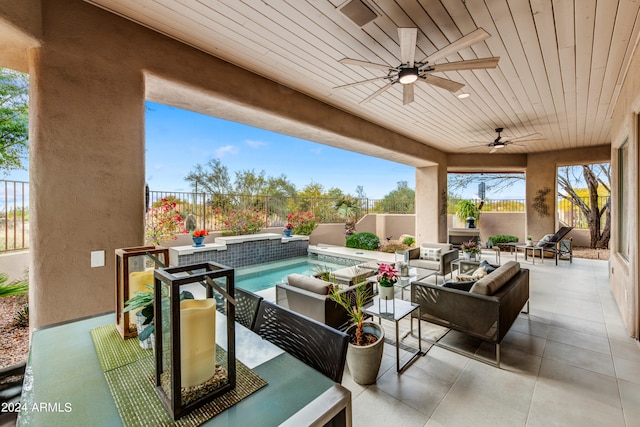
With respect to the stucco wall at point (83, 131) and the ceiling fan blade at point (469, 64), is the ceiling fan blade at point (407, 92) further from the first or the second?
the stucco wall at point (83, 131)

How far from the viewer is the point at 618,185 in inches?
157

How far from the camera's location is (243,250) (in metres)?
6.63

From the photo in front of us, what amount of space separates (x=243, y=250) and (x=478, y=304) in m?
5.33

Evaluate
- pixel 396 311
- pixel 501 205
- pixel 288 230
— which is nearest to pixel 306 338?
pixel 396 311

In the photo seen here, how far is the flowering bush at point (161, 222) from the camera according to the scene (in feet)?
15.7

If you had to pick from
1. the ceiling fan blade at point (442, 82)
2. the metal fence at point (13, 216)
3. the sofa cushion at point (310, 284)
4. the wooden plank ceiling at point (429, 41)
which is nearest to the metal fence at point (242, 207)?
the metal fence at point (13, 216)

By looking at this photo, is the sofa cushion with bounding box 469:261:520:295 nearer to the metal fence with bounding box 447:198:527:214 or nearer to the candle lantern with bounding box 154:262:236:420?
the candle lantern with bounding box 154:262:236:420

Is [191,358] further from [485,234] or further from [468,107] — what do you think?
[485,234]

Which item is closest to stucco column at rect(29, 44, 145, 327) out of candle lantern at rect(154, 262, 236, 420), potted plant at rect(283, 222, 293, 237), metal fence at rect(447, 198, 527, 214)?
candle lantern at rect(154, 262, 236, 420)

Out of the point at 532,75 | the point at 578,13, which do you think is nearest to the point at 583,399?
the point at 578,13

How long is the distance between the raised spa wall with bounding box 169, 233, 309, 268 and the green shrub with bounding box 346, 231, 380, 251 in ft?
5.00

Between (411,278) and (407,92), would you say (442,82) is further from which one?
(411,278)

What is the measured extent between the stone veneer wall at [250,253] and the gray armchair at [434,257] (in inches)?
140

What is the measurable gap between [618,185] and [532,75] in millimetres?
2396
